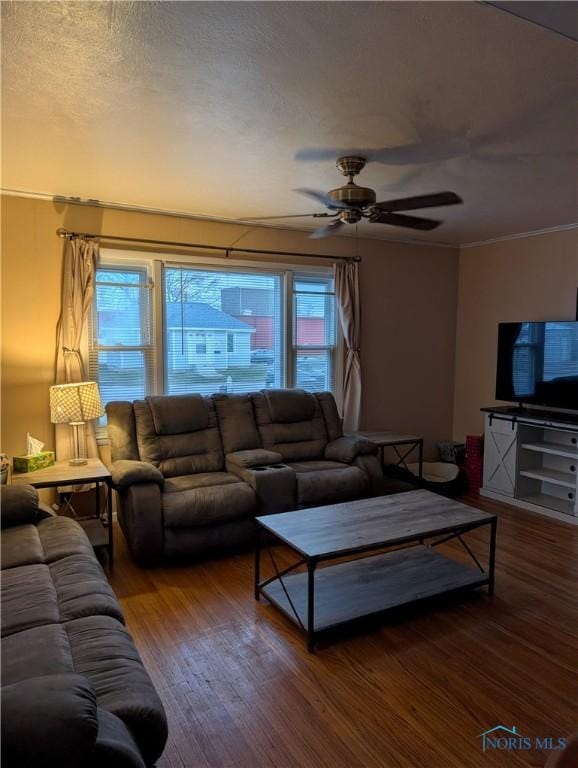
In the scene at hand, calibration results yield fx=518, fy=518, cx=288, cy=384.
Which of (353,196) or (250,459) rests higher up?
(353,196)

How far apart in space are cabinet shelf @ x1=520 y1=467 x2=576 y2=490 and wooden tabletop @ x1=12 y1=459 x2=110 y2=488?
11.8 ft

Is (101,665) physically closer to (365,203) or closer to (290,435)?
(365,203)

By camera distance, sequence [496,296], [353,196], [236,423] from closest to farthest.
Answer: [353,196], [236,423], [496,296]

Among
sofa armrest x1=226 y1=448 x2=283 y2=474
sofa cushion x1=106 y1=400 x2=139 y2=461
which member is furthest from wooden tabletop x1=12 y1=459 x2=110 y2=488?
sofa armrest x1=226 y1=448 x2=283 y2=474

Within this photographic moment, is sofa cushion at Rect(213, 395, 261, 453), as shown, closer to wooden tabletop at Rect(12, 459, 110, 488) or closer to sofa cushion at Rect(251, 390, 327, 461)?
sofa cushion at Rect(251, 390, 327, 461)

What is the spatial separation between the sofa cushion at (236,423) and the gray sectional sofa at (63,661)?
1.59 meters

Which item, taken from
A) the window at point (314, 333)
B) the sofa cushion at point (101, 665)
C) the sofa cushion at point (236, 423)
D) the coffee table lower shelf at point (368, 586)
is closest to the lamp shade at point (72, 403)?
the sofa cushion at point (236, 423)

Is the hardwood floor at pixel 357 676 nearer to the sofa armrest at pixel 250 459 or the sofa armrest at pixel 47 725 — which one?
the sofa armrest at pixel 250 459

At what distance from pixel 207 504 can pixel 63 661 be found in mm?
1827

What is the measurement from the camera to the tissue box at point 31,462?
344 cm

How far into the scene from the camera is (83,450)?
157 inches

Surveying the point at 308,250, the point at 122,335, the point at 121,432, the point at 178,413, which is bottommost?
the point at 121,432

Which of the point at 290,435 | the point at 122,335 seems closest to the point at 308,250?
the point at 290,435

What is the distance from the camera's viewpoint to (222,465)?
4.15 meters
